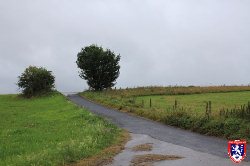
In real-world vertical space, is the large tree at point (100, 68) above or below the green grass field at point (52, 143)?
above

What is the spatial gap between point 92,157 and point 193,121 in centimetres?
1120

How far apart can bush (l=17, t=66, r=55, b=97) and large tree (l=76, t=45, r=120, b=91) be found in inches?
314

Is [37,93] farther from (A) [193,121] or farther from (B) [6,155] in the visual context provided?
(B) [6,155]

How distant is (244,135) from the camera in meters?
22.4

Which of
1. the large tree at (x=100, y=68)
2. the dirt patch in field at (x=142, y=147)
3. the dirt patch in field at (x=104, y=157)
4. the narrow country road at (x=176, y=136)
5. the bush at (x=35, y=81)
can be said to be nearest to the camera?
the dirt patch in field at (x=104, y=157)

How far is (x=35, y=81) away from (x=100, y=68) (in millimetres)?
12936

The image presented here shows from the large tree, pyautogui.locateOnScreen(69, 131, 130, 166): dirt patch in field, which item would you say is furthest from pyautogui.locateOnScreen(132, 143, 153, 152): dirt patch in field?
the large tree

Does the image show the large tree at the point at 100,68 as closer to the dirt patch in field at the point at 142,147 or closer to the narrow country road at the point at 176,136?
the narrow country road at the point at 176,136

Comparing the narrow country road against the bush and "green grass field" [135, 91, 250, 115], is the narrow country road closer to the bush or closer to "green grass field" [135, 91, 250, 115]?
"green grass field" [135, 91, 250, 115]

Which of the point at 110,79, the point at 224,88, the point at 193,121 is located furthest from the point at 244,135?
the point at 110,79

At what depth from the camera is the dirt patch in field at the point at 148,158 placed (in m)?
16.2

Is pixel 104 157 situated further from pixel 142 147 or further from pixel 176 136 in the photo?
pixel 176 136

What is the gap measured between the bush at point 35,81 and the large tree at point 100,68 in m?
7.97

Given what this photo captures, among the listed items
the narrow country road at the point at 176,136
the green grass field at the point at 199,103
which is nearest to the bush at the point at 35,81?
the green grass field at the point at 199,103
